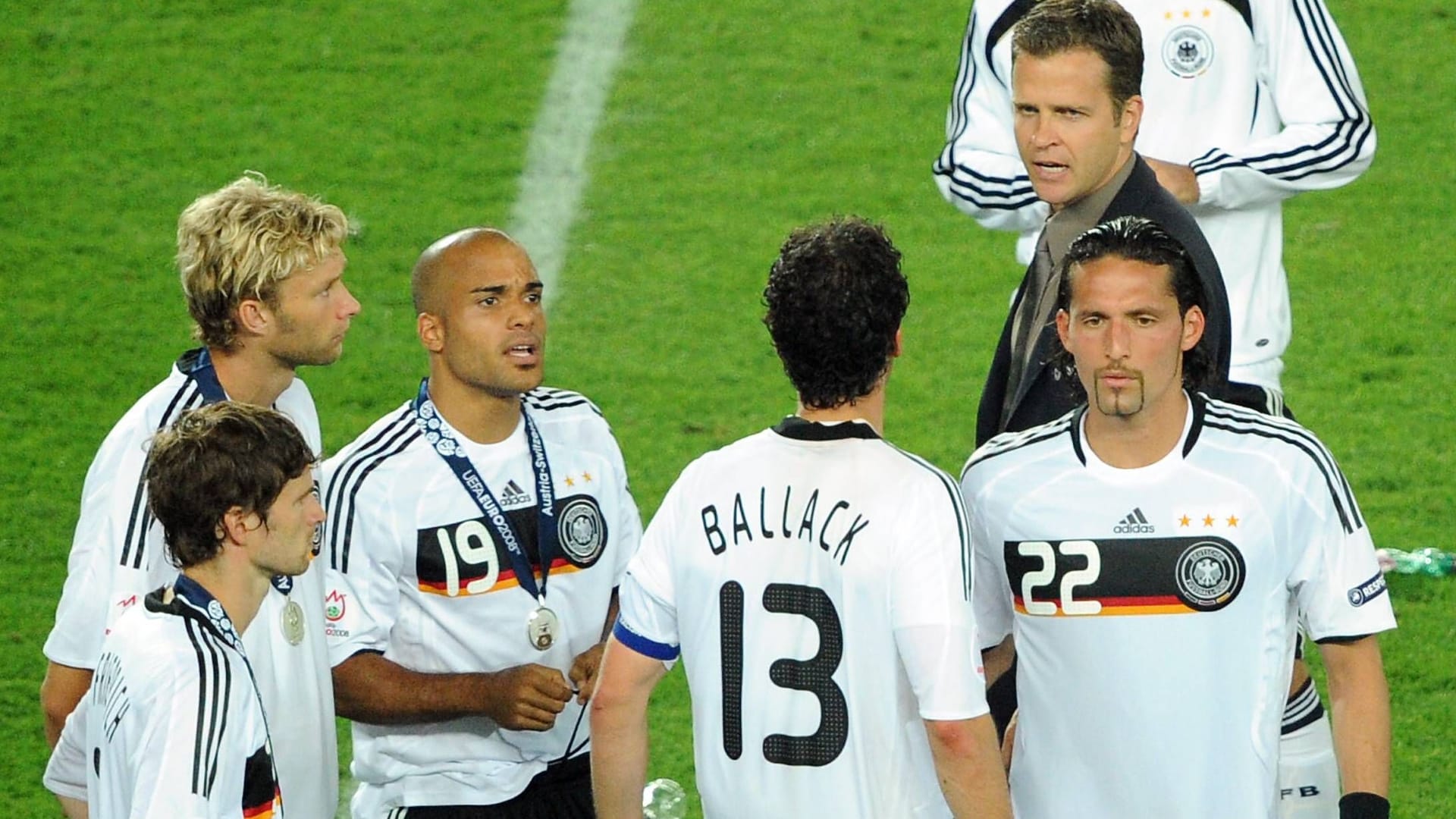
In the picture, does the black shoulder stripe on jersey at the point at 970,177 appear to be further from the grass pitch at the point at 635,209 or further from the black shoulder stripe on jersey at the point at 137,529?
the black shoulder stripe on jersey at the point at 137,529

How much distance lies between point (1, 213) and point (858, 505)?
5.81 m

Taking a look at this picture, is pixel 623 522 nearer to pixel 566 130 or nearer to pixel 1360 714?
pixel 1360 714

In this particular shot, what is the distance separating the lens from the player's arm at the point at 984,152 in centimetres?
448

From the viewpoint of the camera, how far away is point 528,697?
3604mm

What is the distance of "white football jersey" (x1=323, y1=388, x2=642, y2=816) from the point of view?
3.71 m

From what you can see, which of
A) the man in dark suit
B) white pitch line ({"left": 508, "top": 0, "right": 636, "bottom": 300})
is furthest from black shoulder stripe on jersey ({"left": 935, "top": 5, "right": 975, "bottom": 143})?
white pitch line ({"left": 508, "top": 0, "right": 636, "bottom": 300})

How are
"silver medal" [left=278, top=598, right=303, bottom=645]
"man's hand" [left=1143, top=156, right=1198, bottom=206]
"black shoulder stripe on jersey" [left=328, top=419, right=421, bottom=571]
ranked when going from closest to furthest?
"silver medal" [left=278, top=598, right=303, bottom=645] < "black shoulder stripe on jersey" [left=328, top=419, right=421, bottom=571] < "man's hand" [left=1143, top=156, right=1198, bottom=206]

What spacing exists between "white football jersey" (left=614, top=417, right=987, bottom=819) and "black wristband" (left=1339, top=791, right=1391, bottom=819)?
1.95 feet

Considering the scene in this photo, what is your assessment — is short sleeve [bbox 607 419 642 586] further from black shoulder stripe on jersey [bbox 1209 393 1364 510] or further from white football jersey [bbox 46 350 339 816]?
black shoulder stripe on jersey [bbox 1209 393 1364 510]

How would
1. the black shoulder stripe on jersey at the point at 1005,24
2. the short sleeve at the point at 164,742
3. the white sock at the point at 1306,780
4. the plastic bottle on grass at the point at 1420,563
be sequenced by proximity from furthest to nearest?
the plastic bottle on grass at the point at 1420,563, the black shoulder stripe on jersey at the point at 1005,24, the white sock at the point at 1306,780, the short sleeve at the point at 164,742

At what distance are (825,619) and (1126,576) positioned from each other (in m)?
0.50

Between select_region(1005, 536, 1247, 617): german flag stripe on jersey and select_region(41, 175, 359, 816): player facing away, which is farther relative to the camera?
select_region(41, 175, 359, 816): player facing away

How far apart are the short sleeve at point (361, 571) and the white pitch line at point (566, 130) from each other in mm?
3927

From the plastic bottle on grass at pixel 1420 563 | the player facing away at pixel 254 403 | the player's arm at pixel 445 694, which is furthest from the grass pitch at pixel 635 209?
the player facing away at pixel 254 403
